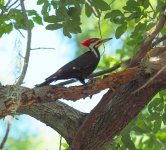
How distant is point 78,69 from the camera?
161 inches

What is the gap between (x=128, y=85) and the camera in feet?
12.7

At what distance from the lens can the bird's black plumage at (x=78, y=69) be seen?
3.85 metres

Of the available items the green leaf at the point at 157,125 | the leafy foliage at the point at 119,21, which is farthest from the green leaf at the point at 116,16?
the green leaf at the point at 157,125

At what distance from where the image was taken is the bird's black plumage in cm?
385

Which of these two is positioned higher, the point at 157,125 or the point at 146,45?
the point at 146,45

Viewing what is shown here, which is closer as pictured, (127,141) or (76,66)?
(76,66)

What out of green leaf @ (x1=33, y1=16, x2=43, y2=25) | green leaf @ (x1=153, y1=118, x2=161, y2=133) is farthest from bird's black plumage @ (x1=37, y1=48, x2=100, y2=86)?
green leaf @ (x1=153, y1=118, x2=161, y2=133)

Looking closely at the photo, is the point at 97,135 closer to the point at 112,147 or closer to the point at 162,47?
the point at 112,147

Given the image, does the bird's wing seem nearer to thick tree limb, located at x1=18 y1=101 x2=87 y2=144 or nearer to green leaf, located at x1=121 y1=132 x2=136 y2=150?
thick tree limb, located at x1=18 y1=101 x2=87 y2=144

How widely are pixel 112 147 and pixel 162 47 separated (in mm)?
1060

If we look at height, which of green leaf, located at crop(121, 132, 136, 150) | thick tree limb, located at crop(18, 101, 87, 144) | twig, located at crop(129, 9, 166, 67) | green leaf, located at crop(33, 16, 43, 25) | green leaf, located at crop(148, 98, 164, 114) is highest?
green leaf, located at crop(33, 16, 43, 25)

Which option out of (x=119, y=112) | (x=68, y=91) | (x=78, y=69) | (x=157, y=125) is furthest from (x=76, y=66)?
(x=157, y=125)

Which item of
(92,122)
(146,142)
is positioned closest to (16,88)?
(92,122)

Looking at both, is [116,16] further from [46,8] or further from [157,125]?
[157,125]
